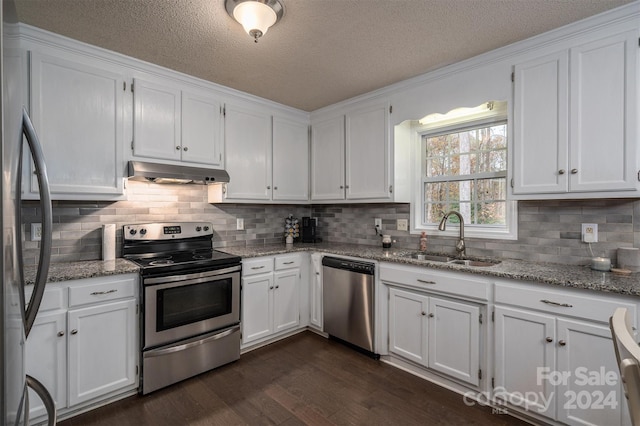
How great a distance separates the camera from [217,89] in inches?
115

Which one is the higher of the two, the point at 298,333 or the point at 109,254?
the point at 109,254

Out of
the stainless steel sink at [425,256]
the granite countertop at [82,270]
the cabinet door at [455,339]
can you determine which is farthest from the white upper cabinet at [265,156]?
the cabinet door at [455,339]

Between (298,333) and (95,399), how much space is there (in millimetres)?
1747

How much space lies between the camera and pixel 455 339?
7.30 feet

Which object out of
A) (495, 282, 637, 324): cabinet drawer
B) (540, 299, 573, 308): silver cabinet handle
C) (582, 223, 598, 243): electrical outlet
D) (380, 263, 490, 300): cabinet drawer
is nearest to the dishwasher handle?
(380, 263, 490, 300): cabinet drawer

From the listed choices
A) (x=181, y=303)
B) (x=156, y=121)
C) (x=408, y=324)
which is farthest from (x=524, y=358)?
(x=156, y=121)

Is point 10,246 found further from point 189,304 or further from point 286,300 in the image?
point 286,300

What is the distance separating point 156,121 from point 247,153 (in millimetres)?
869

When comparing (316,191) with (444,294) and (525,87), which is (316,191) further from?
(525,87)

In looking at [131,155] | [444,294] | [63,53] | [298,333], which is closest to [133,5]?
[63,53]

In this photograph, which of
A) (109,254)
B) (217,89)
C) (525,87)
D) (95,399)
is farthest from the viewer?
(217,89)

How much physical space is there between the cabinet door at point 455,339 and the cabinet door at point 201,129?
224 cm

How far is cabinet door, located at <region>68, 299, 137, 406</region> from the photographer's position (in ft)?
6.39

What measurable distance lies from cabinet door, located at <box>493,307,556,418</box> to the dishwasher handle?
100cm
